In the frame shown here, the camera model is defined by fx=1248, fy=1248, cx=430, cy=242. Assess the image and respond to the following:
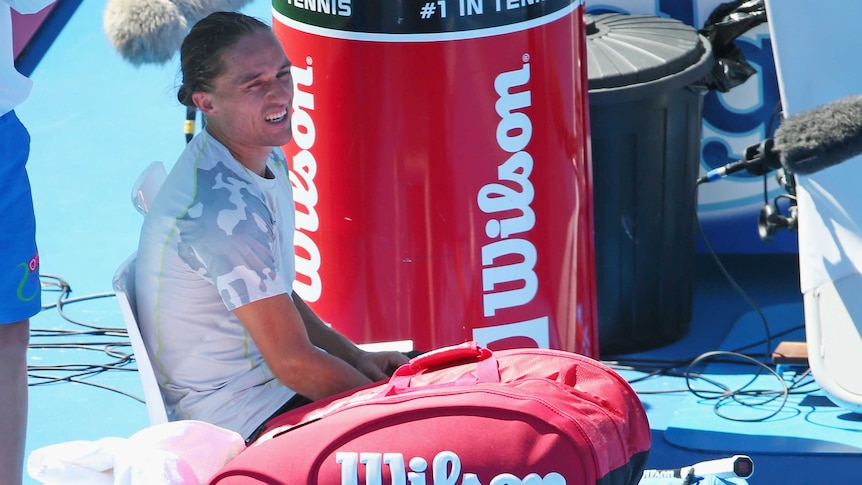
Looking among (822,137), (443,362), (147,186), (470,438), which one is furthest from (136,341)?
(822,137)

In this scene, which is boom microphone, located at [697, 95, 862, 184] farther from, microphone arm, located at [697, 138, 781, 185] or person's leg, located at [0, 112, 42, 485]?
person's leg, located at [0, 112, 42, 485]

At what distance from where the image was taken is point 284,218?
2359 millimetres

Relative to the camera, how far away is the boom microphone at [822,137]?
84.1 inches

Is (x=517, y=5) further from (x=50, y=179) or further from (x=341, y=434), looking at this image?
(x=50, y=179)

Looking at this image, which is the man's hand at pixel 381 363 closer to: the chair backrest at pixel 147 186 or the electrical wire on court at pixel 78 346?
the chair backrest at pixel 147 186

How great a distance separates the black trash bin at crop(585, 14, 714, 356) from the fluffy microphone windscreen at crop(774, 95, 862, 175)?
4.04ft

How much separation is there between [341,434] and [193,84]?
746mm

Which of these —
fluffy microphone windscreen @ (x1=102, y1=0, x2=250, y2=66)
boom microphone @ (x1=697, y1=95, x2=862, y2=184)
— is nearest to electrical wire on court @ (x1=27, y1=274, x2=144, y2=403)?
fluffy microphone windscreen @ (x1=102, y1=0, x2=250, y2=66)

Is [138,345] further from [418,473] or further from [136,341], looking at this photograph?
[418,473]

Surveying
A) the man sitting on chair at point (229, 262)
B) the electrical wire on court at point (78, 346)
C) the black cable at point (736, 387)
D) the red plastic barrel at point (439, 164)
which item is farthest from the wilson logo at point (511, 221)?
the electrical wire on court at point (78, 346)

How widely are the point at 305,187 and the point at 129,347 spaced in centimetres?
125

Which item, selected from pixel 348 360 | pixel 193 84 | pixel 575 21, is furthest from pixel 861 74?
pixel 193 84

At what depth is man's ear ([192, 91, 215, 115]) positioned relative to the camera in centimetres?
225

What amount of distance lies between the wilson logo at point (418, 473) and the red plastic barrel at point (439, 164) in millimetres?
996
